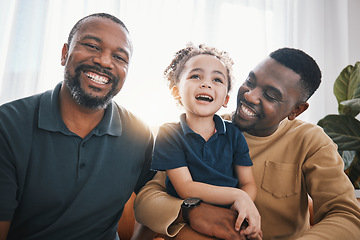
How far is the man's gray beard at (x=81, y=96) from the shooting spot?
3.91ft

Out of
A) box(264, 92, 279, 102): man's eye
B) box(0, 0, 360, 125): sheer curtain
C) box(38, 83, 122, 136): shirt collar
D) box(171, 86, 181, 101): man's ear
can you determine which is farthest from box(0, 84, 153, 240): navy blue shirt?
box(0, 0, 360, 125): sheer curtain

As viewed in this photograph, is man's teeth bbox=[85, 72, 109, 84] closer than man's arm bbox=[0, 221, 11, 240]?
No

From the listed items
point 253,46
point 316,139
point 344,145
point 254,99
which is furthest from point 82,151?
point 253,46

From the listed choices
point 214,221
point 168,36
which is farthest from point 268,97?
point 168,36

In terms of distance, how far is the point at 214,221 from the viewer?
1008mm

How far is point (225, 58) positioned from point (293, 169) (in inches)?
26.8

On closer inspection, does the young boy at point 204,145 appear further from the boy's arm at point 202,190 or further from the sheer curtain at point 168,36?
the sheer curtain at point 168,36

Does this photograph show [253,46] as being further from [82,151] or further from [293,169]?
[82,151]

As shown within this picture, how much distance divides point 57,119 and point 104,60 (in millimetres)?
327

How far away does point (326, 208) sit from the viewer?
3.86ft

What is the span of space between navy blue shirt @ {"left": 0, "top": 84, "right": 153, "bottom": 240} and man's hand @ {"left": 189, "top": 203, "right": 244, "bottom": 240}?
0.41 m

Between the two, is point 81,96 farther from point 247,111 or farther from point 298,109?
point 298,109

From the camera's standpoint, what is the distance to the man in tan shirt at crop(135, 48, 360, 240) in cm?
123

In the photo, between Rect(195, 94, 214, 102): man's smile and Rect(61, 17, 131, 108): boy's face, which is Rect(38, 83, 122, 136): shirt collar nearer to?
Rect(61, 17, 131, 108): boy's face
